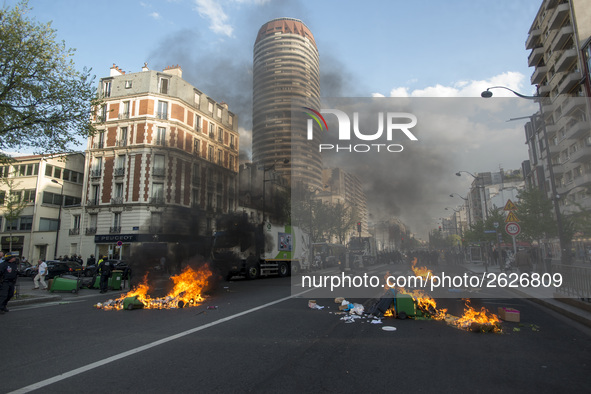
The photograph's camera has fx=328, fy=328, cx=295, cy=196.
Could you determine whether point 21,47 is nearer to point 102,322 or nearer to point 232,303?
point 102,322

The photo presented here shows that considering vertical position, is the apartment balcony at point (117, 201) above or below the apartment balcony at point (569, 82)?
below

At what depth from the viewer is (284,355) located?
479cm

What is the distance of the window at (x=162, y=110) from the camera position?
36787 millimetres

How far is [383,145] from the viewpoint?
56.0 ft

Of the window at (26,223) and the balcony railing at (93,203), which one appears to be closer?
the balcony railing at (93,203)

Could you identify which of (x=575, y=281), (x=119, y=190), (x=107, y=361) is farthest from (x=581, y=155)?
(x=119, y=190)

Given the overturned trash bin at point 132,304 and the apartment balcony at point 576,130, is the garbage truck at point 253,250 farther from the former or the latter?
the apartment balcony at point 576,130

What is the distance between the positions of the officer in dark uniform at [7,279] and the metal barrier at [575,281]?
1552 centimetres

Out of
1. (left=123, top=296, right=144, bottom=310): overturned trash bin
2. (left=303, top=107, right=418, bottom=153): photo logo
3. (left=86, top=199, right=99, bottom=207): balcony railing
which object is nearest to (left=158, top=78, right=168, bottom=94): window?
(left=86, top=199, right=99, bottom=207): balcony railing

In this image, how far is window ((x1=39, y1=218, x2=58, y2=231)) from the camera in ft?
129

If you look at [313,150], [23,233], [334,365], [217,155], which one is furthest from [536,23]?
[23,233]

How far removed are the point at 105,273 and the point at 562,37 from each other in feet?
162

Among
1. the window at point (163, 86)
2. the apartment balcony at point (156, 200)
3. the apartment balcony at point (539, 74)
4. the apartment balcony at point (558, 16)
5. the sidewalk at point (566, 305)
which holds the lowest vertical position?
the sidewalk at point (566, 305)

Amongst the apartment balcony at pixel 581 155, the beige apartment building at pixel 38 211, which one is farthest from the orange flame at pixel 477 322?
the beige apartment building at pixel 38 211
